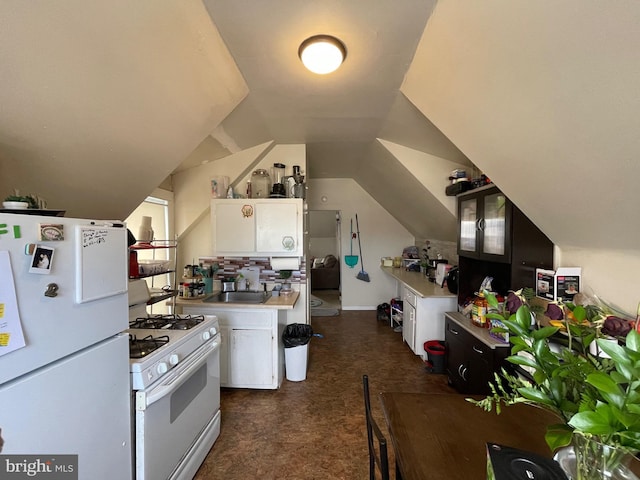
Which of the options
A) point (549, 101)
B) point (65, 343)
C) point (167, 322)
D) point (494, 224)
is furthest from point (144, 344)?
point (494, 224)

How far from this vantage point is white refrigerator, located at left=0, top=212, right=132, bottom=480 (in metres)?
0.77

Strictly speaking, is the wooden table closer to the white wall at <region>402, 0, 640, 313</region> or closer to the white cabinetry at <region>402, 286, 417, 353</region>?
the white wall at <region>402, 0, 640, 313</region>

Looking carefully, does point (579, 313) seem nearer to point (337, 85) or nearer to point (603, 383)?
point (603, 383)

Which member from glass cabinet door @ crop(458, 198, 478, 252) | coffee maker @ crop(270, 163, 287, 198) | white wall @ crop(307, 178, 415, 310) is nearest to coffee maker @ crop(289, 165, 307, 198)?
coffee maker @ crop(270, 163, 287, 198)

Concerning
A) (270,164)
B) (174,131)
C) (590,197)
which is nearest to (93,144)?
(174,131)

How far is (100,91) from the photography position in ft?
3.90

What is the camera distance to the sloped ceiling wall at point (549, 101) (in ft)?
2.84

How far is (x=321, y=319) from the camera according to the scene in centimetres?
473

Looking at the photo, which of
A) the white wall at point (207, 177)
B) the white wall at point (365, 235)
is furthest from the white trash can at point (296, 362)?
the white wall at point (365, 235)

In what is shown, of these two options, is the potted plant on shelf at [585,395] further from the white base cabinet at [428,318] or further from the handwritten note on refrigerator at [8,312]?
the white base cabinet at [428,318]

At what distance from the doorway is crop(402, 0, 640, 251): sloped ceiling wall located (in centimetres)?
422

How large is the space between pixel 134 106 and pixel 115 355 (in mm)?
1166

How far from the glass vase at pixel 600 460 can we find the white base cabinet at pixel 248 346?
7.01ft

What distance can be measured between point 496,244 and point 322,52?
1.82 m
